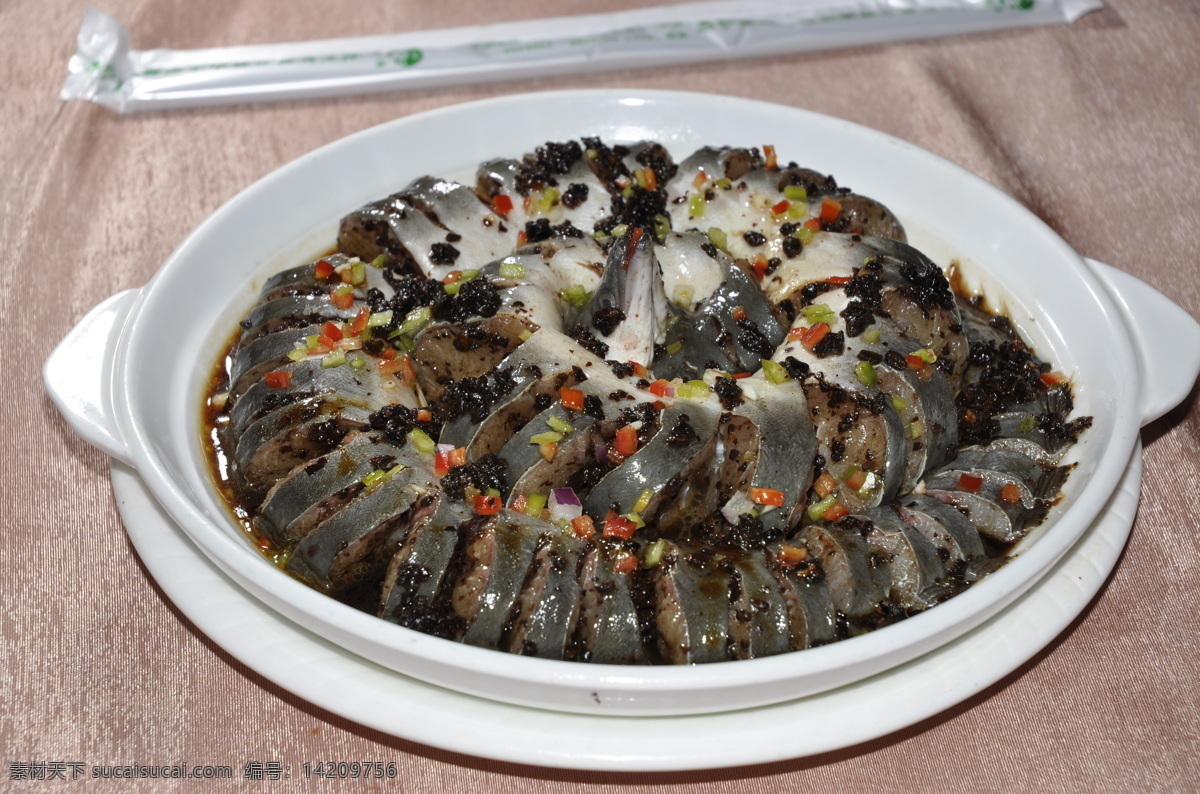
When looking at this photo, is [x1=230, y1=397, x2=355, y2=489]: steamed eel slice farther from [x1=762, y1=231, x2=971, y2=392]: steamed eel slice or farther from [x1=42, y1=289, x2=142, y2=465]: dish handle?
[x1=762, y1=231, x2=971, y2=392]: steamed eel slice

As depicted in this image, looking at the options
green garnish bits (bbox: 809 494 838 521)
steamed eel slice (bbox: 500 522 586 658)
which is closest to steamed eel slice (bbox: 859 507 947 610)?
green garnish bits (bbox: 809 494 838 521)

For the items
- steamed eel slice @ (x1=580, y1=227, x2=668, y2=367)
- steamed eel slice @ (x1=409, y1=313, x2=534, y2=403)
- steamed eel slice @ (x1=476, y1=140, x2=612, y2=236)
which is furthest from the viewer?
steamed eel slice @ (x1=476, y1=140, x2=612, y2=236)

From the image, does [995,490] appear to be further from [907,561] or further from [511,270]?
[511,270]

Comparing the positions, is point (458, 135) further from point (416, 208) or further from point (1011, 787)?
point (1011, 787)

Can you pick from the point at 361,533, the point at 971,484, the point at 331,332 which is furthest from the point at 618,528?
the point at 331,332

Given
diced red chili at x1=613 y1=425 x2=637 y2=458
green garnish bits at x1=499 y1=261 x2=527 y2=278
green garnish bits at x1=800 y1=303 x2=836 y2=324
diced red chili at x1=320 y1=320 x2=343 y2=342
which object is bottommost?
diced red chili at x1=613 y1=425 x2=637 y2=458

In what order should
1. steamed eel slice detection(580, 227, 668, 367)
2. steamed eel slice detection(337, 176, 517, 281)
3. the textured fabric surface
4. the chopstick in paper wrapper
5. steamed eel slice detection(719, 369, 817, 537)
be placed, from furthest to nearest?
the chopstick in paper wrapper < steamed eel slice detection(337, 176, 517, 281) < steamed eel slice detection(580, 227, 668, 367) < steamed eel slice detection(719, 369, 817, 537) < the textured fabric surface

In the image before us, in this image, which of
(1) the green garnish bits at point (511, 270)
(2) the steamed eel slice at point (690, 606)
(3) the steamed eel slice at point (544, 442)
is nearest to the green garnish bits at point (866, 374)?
(2) the steamed eel slice at point (690, 606)
